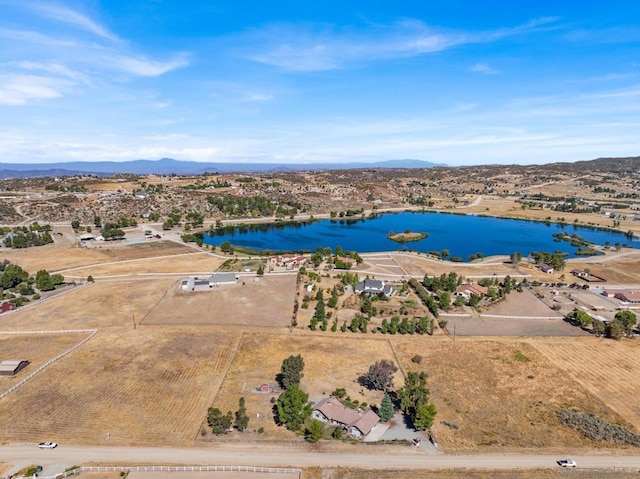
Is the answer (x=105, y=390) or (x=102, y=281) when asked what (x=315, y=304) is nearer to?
(x=105, y=390)

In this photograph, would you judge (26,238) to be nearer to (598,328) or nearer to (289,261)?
(289,261)

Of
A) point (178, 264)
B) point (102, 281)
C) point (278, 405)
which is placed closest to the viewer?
point (278, 405)

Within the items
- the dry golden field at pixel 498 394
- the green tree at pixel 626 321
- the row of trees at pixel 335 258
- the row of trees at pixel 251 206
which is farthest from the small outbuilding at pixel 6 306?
the row of trees at pixel 251 206

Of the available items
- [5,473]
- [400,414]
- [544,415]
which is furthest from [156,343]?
[544,415]

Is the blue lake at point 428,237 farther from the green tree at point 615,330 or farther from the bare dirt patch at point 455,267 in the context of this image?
the green tree at point 615,330

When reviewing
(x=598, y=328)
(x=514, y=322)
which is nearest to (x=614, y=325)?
(x=598, y=328)

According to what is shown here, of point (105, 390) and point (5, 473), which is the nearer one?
point (5, 473)
